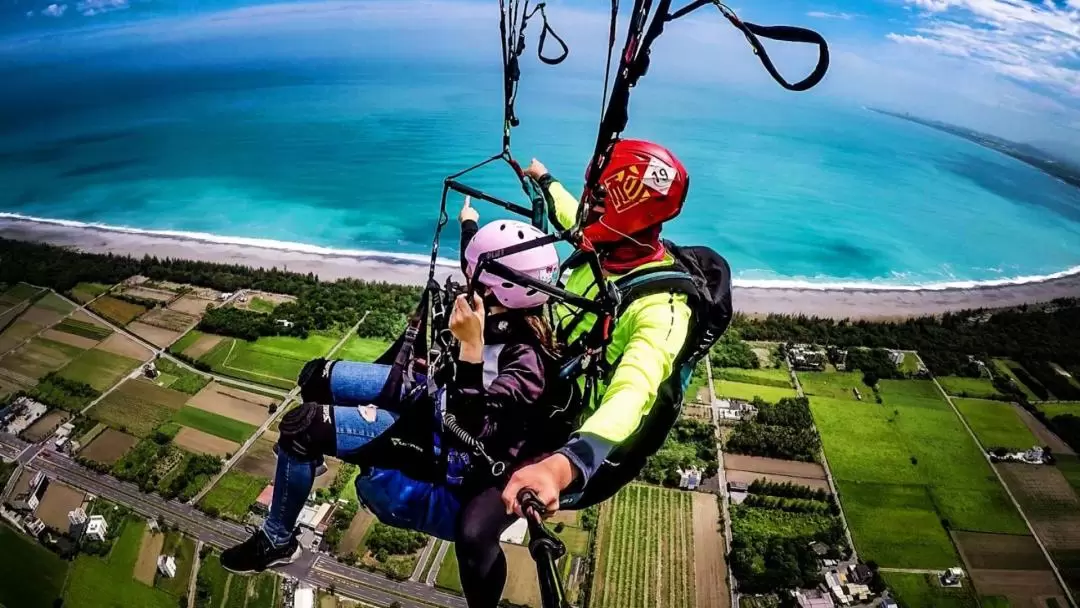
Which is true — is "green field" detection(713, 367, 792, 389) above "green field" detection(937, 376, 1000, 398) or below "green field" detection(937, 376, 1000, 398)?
above

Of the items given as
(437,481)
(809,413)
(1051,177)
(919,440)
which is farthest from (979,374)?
(1051,177)

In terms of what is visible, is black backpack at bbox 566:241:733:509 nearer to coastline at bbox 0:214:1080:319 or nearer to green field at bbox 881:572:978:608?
green field at bbox 881:572:978:608

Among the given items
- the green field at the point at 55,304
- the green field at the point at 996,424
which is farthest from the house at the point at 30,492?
the green field at the point at 996,424

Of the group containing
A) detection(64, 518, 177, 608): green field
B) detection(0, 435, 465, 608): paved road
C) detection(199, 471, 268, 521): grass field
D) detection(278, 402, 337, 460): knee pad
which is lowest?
detection(64, 518, 177, 608): green field

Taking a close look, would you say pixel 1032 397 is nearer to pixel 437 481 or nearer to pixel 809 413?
pixel 809 413

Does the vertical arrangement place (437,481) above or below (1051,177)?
above

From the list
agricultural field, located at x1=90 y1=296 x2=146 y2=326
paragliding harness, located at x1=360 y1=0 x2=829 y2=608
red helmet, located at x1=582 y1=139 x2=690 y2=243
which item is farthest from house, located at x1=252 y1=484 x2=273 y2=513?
red helmet, located at x1=582 y1=139 x2=690 y2=243
